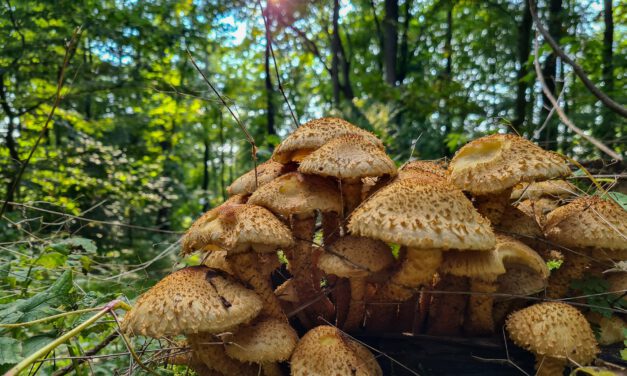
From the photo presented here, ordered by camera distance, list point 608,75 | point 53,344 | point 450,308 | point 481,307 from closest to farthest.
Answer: point 53,344
point 481,307
point 450,308
point 608,75

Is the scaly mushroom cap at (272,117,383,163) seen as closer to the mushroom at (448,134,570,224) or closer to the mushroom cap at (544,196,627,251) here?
the mushroom at (448,134,570,224)

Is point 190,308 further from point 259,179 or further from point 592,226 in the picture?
point 592,226

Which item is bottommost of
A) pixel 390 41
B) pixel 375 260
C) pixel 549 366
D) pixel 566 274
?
pixel 549 366

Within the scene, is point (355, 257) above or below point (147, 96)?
below

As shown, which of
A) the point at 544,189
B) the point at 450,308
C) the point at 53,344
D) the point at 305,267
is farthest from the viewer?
the point at 544,189

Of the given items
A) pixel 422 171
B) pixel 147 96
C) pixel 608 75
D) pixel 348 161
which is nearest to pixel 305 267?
pixel 348 161

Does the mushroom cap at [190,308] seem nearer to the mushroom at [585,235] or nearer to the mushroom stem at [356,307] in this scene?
the mushroom stem at [356,307]

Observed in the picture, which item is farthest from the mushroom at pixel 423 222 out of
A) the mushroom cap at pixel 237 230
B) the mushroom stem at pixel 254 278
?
the mushroom stem at pixel 254 278
